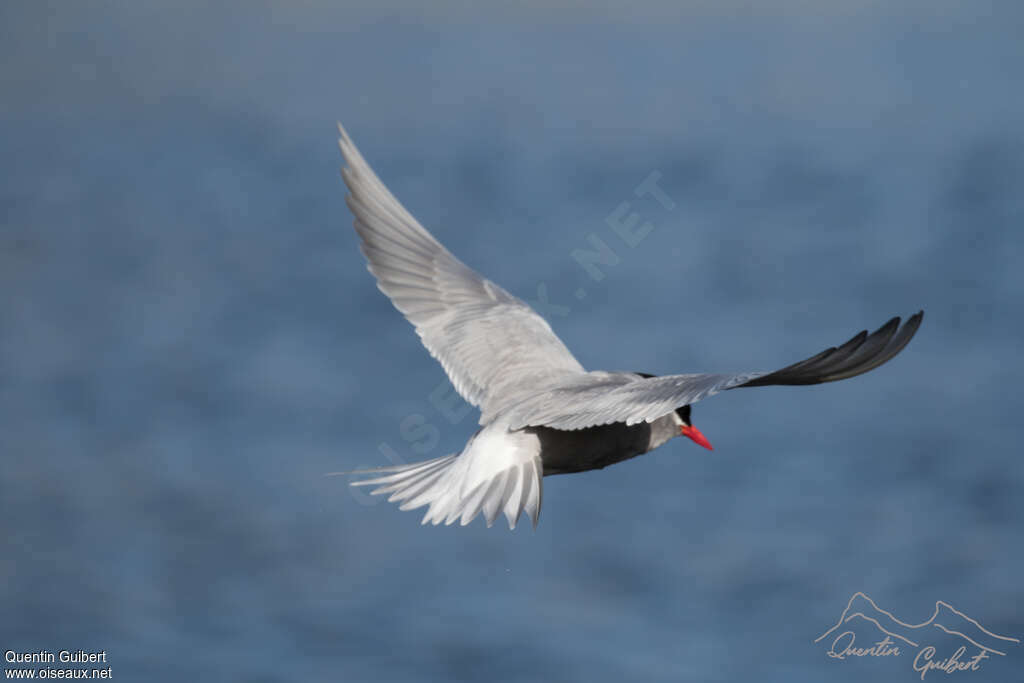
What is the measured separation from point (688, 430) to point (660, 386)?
0.94m

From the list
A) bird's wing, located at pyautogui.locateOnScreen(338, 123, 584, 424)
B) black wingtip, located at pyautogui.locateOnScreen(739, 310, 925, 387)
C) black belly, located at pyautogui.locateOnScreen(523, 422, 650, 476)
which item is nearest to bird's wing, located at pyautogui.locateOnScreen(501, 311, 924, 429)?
black wingtip, located at pyautogui.locateOnScreen(739, 310, 925, 387)

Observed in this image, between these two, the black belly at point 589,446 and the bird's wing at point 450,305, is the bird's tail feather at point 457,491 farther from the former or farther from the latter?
the bird's wing at point 450,305

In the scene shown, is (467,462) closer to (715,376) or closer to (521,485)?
(521,485)

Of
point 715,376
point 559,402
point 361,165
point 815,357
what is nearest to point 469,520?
point 559,402

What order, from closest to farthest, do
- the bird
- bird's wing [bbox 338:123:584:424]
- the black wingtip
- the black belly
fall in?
the black wingtip → the bird → the black belly → bird's wing [bbox 338:123:584:424]

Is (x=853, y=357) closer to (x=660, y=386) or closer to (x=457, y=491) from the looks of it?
(x=660, y=386)

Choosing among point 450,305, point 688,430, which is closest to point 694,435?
point 688,430

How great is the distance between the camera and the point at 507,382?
588 centimetres

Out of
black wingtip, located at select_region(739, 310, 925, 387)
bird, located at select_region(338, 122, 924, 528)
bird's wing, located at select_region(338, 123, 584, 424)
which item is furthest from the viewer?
bird's wing, located at select_region(338, 123, 584, 424)

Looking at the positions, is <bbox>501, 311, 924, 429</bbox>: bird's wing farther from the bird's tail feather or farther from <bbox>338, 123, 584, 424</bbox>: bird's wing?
<bbox>338, 123, 584, 424</bbox>: bird's wing

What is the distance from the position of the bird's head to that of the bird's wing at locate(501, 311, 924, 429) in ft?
1.12

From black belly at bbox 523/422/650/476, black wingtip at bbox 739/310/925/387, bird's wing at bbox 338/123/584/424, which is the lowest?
black wingtip at bbox 739/310/925/387

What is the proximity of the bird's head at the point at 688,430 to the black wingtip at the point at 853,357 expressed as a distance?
1384 millimetres

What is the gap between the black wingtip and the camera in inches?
165
